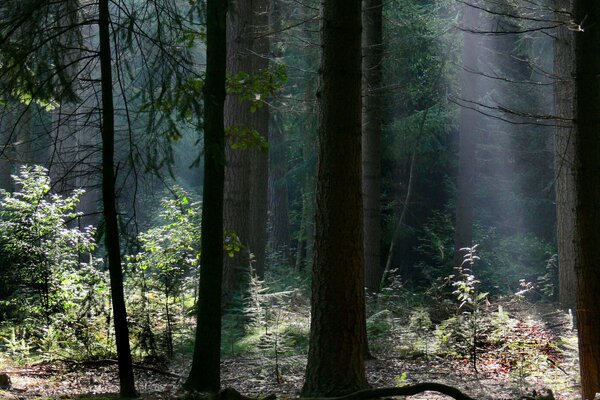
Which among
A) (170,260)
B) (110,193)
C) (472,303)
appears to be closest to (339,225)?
(110,193)

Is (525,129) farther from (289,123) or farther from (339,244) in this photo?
(339,244)

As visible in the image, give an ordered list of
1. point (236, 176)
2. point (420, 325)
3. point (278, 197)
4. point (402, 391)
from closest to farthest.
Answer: point (402, 391)
point (420, 325)
point (236, 176)
point (278, 197)

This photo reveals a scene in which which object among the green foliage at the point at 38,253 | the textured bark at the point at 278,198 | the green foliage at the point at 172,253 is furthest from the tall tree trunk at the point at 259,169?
the textured bark at the point at 278,198

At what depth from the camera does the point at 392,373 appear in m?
9.20

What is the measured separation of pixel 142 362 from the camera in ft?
32.7

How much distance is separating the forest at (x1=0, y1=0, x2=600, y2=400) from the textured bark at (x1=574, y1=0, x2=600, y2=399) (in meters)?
0.02

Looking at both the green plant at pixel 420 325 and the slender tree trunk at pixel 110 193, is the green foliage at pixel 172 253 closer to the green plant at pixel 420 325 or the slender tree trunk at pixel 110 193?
the slender tree trunk at pixel 110 193

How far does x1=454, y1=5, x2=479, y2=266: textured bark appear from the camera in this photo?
21016mm

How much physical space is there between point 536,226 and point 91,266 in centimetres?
2056

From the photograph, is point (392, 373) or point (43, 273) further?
point (43, 273)

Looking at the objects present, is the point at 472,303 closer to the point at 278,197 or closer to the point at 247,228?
the point at 247,228

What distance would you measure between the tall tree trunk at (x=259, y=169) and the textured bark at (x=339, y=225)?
7.36 meters

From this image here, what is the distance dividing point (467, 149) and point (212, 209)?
16047mm

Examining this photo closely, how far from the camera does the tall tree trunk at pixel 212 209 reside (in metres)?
6.91
